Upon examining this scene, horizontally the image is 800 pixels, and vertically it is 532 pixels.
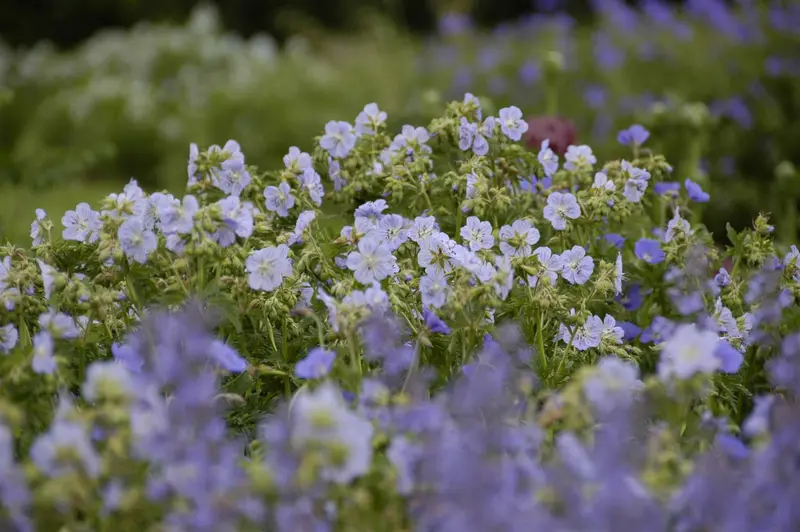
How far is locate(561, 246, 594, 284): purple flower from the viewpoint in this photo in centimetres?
167

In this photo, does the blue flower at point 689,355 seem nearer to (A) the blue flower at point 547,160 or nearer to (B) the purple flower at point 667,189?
(A) the blue flower at point 547,160

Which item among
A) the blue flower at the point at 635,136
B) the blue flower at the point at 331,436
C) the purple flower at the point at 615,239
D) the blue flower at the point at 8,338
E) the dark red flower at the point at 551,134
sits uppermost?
the blue flower at the point at 331,436

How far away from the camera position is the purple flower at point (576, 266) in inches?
65.9

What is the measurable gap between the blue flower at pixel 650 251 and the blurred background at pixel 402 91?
1.28 meters

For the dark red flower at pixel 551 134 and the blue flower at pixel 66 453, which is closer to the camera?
the blue flower at pixel 66 453

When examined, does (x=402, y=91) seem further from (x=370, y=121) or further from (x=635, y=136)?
(x=370, y=121)

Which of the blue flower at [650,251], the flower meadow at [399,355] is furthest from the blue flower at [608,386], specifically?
the blue flower at [650,251]

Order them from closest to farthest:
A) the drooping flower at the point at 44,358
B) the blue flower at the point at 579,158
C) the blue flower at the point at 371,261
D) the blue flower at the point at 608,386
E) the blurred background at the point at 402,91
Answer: the blue flower at the point at 608,386 < the drooping flower at the point at 44,358 < the blue flower at the point at 371,261 < the blue flower at the point at 579,158 < the blurred background at the point at 402,91

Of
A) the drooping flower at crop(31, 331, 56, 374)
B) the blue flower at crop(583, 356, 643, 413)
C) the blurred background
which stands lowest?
the blurred background

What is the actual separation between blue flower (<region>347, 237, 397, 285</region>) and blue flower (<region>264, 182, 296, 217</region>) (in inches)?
10.4

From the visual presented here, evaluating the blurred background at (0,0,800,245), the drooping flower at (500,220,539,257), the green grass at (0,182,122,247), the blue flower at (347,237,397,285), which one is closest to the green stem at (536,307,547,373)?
the drooping flower at (500,220,539,257)

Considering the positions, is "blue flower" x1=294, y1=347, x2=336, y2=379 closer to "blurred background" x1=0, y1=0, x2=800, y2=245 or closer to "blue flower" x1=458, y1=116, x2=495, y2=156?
"blue flower" x1=458, y1=116, x2=495, y2=156

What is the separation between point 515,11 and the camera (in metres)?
12.5

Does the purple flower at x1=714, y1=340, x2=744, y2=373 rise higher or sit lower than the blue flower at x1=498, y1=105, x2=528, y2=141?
lower
